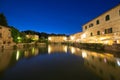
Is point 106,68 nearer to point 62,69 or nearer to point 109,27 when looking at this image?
point 62,69

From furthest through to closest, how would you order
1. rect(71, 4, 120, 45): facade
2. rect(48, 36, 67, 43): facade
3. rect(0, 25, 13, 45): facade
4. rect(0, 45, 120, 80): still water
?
rect(48, 36, 67, 43): facade → rect(0, 25, 13, 45): facade → rect(71, 4, 120, 45): facade → rect(0, 45, 120, 80): still water

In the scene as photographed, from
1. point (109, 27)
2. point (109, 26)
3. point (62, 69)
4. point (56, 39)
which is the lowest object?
point (62, 69)

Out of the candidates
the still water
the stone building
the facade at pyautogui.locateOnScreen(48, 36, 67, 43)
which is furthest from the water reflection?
the facade at pyautogui.locateOnScreen(48, 36, 67, 43)

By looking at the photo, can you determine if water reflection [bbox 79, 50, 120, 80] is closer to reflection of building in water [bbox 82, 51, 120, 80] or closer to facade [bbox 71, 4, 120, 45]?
reflection of building in water [bbox 82, 51, 120, 80]

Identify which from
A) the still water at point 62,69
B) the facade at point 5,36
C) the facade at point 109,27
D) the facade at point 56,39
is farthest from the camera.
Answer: the facade at point 56,39

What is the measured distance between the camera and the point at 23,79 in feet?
24.0

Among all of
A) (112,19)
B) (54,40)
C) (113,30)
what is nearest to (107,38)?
(113,30)

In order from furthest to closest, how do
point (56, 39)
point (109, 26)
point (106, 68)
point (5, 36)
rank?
1. point (56, 39)
2. point (5, 36)
3. point (109, 26)
4. point (106, 68)

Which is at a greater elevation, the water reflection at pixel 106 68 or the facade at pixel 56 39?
the facade at pixel 56 39

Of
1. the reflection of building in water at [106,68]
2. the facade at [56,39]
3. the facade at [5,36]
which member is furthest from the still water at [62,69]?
the facade at [56,39]

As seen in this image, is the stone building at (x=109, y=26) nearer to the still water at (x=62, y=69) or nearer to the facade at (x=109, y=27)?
the facade at (x=109, y=27)

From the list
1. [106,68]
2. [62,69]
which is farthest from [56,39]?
[106,68]

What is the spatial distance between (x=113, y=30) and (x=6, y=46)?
25.3 m

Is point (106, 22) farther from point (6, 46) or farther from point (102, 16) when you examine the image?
point (6, 46)
